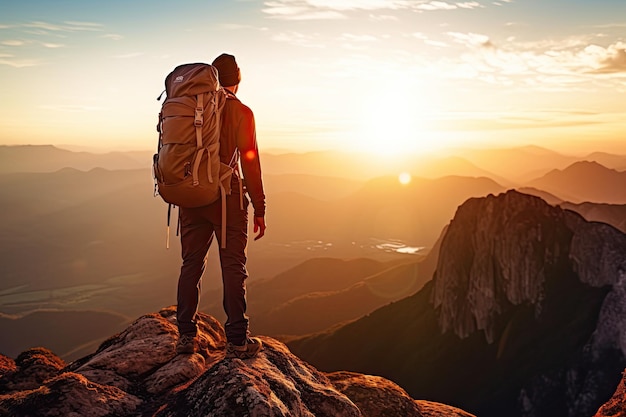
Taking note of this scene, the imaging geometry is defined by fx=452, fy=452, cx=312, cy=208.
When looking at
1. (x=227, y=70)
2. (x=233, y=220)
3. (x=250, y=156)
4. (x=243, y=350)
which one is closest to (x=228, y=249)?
(x=233, y=220)

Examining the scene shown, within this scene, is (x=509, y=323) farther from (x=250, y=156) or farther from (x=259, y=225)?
(x=250, y=156)

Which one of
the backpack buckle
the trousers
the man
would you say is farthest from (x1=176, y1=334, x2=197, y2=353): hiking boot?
the backpack buckle

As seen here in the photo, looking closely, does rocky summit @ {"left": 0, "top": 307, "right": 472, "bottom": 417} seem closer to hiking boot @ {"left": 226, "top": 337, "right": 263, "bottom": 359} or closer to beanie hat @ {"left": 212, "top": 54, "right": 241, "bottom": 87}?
hiking boot @ {"left": 226, "top": 337, "right": 263, "bottom": 359}

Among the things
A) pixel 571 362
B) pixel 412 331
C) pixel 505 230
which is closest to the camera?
pixel 571 362

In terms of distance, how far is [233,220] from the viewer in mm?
7812

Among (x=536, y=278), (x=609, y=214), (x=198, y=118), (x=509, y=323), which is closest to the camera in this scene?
(x=198, y=118)

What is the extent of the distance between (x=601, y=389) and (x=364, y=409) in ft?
259

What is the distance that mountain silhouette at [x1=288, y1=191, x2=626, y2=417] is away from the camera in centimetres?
7900

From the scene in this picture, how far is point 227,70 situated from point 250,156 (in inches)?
68.6

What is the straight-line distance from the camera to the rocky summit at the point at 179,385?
20.3 feet

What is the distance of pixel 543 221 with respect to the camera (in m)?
112

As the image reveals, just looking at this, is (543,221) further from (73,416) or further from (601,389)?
(73,416)

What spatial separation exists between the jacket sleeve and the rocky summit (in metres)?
2.83

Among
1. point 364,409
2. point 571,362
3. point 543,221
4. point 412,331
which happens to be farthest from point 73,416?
point 412,331
